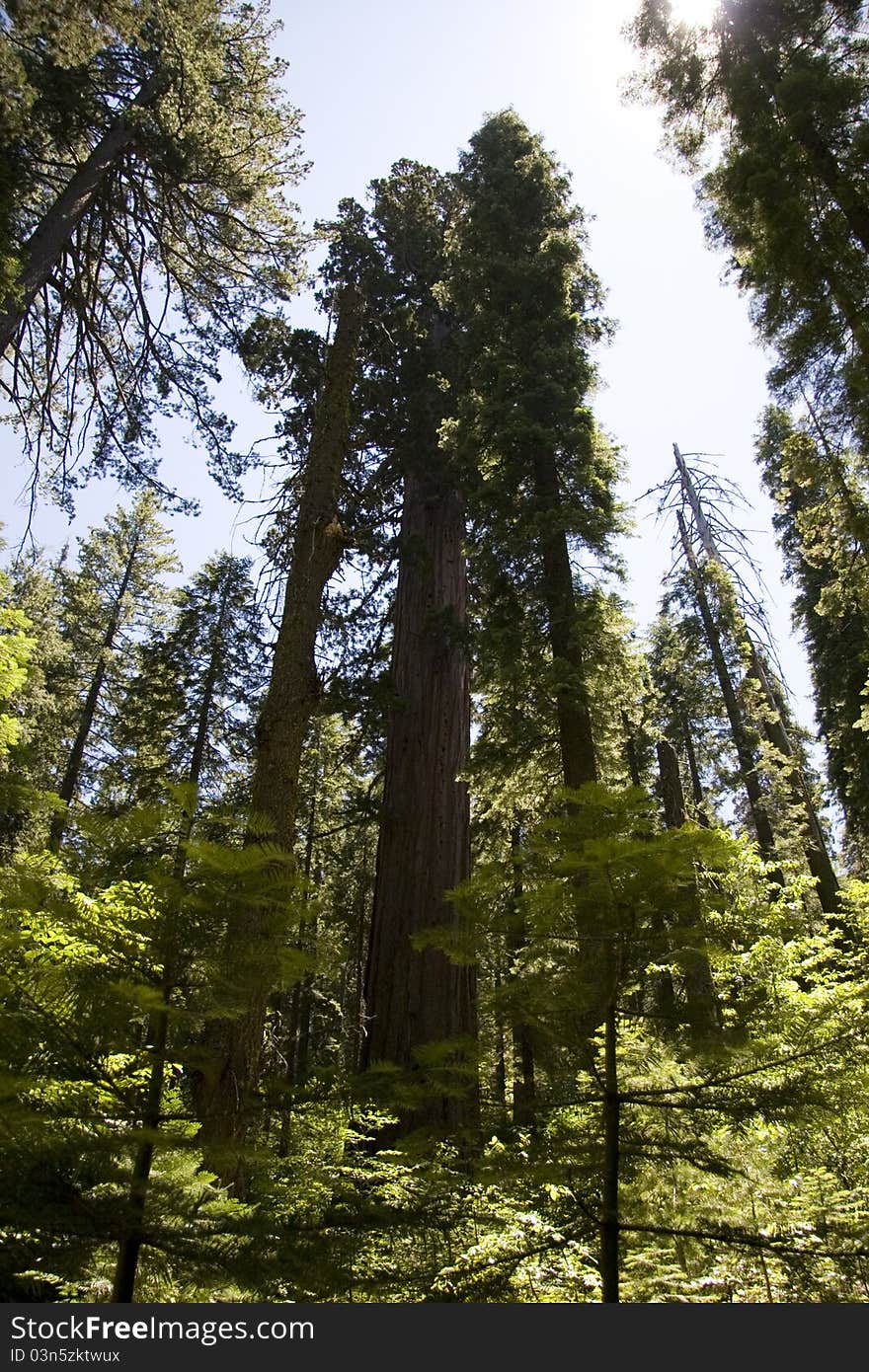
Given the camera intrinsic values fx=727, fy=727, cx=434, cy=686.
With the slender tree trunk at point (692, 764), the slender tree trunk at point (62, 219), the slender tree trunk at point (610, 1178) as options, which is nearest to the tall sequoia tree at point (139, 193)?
the slender tree trunk at point (62, 219)

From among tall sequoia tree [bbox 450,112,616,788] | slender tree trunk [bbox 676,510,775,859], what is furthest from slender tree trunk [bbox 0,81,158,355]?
slender tree trunk [bbox 676,510,775,859]

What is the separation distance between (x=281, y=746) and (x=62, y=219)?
784cm

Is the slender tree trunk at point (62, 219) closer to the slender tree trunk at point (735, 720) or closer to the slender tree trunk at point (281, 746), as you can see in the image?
the slender tree trunk at point (281, 746)

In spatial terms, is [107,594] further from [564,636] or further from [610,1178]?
[610,1178]

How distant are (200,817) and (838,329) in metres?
7.12

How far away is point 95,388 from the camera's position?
34.4 feet

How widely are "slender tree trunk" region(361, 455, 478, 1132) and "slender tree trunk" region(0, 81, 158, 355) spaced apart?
5.11 metres

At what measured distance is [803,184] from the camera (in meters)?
6.80

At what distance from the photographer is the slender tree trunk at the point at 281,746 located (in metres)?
2.41

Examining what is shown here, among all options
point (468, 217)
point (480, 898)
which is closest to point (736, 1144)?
point (480, 898)

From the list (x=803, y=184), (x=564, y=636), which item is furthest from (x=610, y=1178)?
(x=803, y=184)

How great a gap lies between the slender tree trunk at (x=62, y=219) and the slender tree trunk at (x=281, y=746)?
3.70 metres

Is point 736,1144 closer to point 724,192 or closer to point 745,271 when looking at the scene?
point 745,271

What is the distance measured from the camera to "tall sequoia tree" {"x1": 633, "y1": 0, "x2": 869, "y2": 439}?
21.1ft
